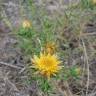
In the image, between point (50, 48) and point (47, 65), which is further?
point (50, 48)

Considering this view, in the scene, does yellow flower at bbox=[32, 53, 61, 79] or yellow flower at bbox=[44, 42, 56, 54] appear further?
yellow flower at bbox=[44, 42, 56, 54]

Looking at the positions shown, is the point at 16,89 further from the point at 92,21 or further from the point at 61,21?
the point at 92,21

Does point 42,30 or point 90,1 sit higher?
point 90,1

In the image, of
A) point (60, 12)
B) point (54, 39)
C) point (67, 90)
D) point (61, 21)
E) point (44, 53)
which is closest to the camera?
point (44, 53)

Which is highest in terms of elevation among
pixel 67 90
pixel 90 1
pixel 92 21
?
pixel 90 1

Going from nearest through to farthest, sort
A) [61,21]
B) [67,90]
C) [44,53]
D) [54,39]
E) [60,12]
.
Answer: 1. [44,53]
2. [67,90]
3. [54,39]
4. [61,21]
5. [60,12]

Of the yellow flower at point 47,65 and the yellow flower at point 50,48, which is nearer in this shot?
the yellow flower at point 47,65

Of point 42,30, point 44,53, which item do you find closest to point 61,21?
Result: point 42,30

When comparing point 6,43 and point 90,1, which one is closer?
point 90,1
